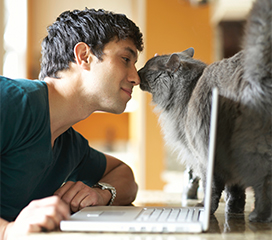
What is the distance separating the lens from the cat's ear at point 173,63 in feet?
2.85

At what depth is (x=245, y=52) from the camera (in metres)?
0.68

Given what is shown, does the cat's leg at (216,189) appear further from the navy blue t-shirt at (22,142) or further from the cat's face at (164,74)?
the navy blue t-shirt at (22,142)

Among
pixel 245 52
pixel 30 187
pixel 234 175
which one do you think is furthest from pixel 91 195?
pixel 245 52

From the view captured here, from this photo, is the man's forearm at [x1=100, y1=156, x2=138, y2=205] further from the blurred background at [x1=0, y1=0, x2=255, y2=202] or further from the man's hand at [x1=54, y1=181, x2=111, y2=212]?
the blurred background at [x1=0, y1=0, x2=255, y2=202]

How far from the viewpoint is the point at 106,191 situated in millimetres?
1010

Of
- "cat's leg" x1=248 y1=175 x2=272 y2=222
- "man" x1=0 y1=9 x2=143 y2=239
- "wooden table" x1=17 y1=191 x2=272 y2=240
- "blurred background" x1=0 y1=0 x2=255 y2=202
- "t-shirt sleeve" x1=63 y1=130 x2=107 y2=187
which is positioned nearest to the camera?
"wooden table" x1=17 y1=191 x2=272 y2=240

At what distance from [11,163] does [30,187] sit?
0.39 feet

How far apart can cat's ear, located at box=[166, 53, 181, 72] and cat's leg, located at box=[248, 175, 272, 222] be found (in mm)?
387

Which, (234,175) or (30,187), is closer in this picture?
(234,175)

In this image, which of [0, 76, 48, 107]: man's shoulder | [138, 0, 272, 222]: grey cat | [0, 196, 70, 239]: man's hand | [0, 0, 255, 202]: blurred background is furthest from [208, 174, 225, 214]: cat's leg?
Result: [0, 0, 255, 202]: blurred background

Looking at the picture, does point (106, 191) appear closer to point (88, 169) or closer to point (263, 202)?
point (88, 169)

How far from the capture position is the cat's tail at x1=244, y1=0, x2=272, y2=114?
62 cm

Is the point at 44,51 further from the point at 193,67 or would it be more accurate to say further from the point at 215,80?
the point at 215,80

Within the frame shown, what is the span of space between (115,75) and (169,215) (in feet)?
1.67
